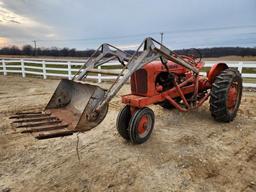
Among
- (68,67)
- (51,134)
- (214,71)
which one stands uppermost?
(68,67)

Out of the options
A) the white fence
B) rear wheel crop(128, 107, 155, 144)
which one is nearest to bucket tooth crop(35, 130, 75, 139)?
rear wheel crop(128, 107, 155, 144)

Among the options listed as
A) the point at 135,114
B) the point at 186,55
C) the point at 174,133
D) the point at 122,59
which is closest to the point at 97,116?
the point at 135,114

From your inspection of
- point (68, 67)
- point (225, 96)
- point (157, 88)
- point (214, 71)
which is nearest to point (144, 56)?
point (157, 88)

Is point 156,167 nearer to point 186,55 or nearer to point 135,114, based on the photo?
point 135,114

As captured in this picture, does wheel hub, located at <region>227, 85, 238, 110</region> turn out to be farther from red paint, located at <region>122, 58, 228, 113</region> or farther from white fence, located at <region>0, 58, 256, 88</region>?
white fence, located at <region>0, 58, 256, 88</region>

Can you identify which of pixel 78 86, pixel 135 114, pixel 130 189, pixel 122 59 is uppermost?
pixel 122 59

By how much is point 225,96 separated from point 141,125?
1.90m

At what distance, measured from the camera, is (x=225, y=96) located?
4621mm

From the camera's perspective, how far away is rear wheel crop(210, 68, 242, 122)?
183 inches

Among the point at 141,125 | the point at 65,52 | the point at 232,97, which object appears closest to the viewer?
the point at 141,125

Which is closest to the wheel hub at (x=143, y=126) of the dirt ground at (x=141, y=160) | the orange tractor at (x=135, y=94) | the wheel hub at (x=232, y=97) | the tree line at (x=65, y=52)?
the orange tractor at (x=135, y=94)

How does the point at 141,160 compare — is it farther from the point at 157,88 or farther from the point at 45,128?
the point at 45,128

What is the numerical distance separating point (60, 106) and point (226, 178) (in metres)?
2.61

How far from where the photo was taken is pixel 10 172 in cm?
322
